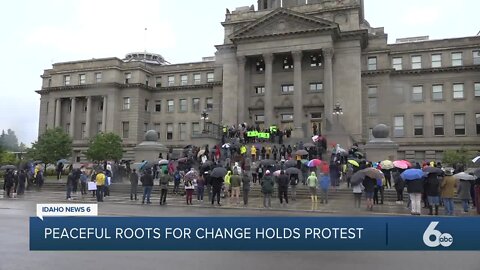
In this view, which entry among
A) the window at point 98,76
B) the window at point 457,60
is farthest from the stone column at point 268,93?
the window at point 98,76

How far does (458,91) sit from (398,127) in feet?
26.6

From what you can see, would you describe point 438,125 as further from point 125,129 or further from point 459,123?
point 125,129

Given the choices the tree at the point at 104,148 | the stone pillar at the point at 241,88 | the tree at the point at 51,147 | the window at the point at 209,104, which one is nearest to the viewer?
the tree at the point at 51,147

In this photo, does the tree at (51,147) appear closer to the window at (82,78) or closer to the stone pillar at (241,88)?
the window at (82,78)

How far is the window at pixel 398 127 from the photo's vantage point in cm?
5482

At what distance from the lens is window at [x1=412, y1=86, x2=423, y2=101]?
54.7 m

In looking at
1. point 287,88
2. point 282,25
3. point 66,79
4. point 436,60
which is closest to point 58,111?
point 66,79

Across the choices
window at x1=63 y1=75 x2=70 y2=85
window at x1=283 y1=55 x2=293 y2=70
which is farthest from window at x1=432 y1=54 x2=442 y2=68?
window at x1=63 y1=75 x2=70 y2=85

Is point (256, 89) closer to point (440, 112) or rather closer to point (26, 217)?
point (440, 112)

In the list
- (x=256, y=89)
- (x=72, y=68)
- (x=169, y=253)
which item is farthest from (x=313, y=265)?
(x=72, y=68)

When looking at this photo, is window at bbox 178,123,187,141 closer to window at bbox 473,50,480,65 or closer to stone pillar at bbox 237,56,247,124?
stone pillar at bbox 237,56,247,124

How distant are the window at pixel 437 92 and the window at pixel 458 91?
145 cm

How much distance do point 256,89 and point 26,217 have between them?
145 ft

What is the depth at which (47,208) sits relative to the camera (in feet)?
23.3
